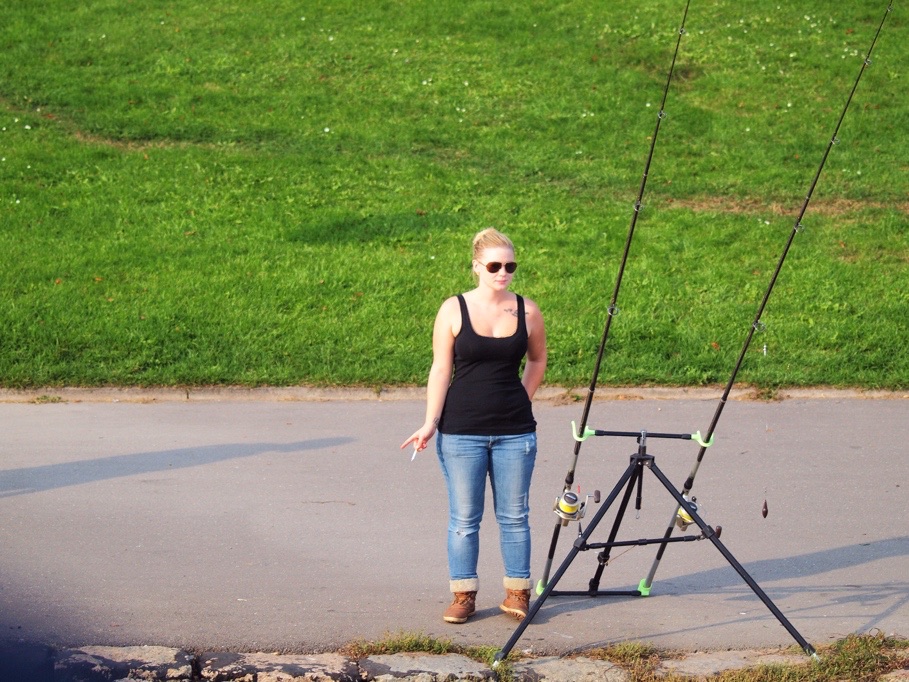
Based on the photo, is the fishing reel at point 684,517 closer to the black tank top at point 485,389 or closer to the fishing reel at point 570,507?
the fishing reel at point 570,507

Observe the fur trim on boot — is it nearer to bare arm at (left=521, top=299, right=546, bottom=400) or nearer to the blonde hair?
bare arm at (left=521, top=299, right=546, bottom=400)

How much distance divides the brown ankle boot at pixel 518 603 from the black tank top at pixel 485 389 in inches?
29.3

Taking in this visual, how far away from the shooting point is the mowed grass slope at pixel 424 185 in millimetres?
9195

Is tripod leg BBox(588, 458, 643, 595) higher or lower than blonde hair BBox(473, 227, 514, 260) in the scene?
lower

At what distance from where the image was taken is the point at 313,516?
6.38m

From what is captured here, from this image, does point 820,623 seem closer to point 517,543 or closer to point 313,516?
point 517,543

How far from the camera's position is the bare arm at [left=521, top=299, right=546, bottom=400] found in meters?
4.98

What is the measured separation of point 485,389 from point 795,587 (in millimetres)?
1952

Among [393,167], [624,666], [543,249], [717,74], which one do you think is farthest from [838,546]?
[717,74]

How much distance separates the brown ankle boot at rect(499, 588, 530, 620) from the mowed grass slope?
3.72 meters

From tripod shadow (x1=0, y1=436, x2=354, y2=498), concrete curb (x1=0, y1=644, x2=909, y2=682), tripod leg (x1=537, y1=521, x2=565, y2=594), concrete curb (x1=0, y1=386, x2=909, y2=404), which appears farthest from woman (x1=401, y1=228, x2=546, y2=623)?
concrete curb (x1=0, y1=386, x2=909, y2=404)

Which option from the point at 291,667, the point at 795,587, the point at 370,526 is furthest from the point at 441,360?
the point at 795,587

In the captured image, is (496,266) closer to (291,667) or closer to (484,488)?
(484,488)

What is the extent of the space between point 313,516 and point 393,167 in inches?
317
